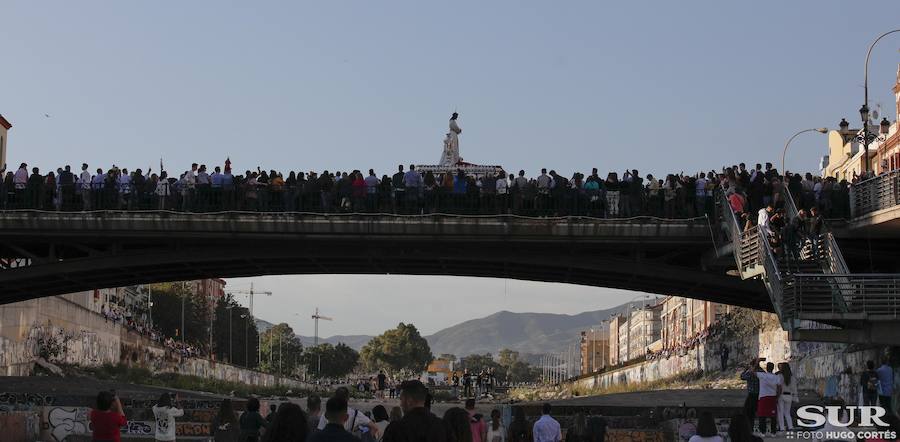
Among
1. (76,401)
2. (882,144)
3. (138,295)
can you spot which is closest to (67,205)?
(76,401)

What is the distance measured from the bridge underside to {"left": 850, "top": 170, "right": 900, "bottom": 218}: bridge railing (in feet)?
12.9

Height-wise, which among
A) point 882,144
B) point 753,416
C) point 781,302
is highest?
point 882,144

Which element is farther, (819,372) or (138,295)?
(138,295)

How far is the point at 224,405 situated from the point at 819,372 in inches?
1470

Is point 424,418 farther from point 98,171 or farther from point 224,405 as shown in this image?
point 98,171

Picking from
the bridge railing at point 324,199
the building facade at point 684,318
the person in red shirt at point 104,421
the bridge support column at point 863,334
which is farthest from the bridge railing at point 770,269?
the building facade at point 684,318

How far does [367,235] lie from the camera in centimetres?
4291

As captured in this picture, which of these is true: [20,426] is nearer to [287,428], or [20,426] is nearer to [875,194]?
[287,428]

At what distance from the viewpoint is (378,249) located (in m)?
45.6

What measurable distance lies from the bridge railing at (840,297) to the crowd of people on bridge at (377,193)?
6.73 m

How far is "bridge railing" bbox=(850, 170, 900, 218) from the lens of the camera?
3816 cm

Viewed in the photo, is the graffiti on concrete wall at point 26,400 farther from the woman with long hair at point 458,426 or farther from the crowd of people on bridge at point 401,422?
the woman with long hair at point 458,426

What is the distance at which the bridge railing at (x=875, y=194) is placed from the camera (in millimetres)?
38156

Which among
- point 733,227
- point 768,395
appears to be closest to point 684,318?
point 733,227
